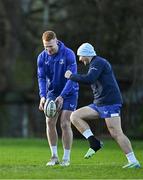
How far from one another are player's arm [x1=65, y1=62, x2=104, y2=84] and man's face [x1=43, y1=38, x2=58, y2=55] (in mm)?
852

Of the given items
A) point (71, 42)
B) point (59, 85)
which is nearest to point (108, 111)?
point (59, 85)

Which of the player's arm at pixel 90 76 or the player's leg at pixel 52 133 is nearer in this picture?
the player's arm at pixel 90 76

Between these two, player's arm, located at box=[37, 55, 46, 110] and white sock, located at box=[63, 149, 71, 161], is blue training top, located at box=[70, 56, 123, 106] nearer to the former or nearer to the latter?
player's arm, located at box=[37, 55, 46, 110]

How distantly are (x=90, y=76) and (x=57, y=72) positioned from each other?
48.8 inches

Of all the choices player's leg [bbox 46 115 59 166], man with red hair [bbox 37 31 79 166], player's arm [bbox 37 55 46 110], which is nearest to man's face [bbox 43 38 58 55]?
man with red hair [bbox 37 31 79 166]

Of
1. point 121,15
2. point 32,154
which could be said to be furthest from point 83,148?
point 121,15

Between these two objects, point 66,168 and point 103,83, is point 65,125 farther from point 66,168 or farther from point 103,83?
point 103,83

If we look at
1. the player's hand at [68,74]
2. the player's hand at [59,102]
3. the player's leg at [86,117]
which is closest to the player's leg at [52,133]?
the player's hand at [59,102]

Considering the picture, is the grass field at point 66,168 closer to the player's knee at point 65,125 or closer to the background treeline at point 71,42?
→ the player's knee at point 65,125

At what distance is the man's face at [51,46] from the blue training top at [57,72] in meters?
0.12

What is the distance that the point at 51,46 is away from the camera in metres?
14.8

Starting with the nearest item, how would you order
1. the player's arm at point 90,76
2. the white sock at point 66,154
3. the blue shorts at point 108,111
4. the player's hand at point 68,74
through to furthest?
the player's arm at point 90,76 → the blue shorts at point 108,111 → the player's hand at point 68,74 → the white sock at point 66,154

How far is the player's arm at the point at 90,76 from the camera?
14000 mm

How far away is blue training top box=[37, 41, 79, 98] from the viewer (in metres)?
15.0
